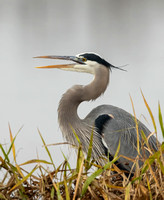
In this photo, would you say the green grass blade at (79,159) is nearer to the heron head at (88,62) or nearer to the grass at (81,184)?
the grass at (81,184)

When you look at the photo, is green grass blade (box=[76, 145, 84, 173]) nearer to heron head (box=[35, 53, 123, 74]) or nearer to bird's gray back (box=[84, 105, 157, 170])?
bird's gray back (box=[84, 105, 157, 170])

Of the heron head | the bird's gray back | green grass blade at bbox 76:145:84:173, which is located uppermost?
the heron head

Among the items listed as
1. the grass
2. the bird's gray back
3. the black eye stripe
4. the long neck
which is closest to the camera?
the grass

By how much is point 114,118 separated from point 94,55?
2.09ft

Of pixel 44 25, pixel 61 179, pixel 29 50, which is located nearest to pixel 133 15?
pixel 44 25

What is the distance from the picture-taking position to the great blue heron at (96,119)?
4055mm

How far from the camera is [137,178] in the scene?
1.96m

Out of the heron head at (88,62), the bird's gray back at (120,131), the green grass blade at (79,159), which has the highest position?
the heron head at (88,62)

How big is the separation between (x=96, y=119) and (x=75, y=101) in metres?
0.25

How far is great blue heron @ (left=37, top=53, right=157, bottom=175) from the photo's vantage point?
13.3 ft

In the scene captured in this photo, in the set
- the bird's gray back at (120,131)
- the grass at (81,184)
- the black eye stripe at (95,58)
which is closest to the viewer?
the grass at (81,184)

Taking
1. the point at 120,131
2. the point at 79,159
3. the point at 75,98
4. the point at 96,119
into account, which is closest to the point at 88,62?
the point at 75,98

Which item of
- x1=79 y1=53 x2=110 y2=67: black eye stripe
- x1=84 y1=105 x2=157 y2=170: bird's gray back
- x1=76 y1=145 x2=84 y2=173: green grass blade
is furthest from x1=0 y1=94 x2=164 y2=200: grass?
x1=79 y1=53 x2=110 y2=67: black eye stripe

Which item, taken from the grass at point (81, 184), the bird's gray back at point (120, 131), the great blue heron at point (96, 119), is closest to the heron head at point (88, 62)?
the great blue heron at point (96, 119)
